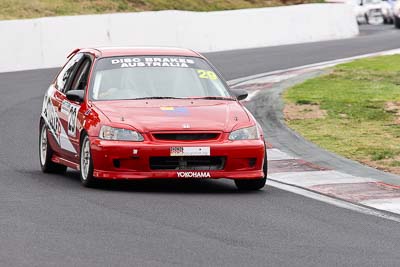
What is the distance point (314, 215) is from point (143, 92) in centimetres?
286

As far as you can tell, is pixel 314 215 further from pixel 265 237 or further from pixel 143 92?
pixel 143 92

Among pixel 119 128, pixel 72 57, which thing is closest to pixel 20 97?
pixel 72 57

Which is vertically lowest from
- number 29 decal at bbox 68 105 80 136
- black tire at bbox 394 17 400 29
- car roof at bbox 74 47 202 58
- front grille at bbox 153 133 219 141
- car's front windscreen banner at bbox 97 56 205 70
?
black tire at bbox 394 17 400 29

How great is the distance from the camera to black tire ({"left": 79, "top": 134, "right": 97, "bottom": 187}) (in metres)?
12.7

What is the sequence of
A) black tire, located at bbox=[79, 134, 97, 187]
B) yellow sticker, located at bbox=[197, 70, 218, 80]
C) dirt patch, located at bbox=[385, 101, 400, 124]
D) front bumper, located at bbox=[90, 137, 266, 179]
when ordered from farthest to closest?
dirt patch, located at bbox=[385, 101, 400, 124]
yellow sticker, located at bbox=[197, 70, 218, 80]
black tire, located at bbox=[79, 134, 97, 187]
front bumper, located at bbox=[90, 137, 266, 179]

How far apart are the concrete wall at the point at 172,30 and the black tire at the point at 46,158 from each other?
1708cm

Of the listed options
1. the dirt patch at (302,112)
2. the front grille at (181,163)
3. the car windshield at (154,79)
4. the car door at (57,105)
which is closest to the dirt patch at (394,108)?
the dirt patch at (302,112)

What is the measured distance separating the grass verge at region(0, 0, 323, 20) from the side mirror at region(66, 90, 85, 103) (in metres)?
24.5

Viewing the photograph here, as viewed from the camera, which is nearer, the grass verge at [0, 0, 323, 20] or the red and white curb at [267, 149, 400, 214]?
the red and white curb at [267, 149, 400, 214]

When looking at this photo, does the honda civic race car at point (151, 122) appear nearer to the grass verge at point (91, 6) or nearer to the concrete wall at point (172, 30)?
the concrete wall at point (172, 30)

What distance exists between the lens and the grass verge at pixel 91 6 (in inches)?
1531

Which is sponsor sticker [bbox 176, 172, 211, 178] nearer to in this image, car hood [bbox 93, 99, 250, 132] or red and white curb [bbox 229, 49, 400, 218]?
car hood [bbox 93, 99, 250, 132]

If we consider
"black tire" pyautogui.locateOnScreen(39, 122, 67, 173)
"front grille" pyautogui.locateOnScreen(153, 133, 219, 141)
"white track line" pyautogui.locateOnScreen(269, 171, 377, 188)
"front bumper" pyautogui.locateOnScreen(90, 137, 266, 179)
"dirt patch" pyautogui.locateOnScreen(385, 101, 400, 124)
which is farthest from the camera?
"dirt patch" pyautogui.locateOnScreen(385, 101, 400, 124)

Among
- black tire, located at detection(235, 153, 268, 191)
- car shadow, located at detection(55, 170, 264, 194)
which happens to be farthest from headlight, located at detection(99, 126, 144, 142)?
black tire, located at detection(235, 153, 268, 191)
